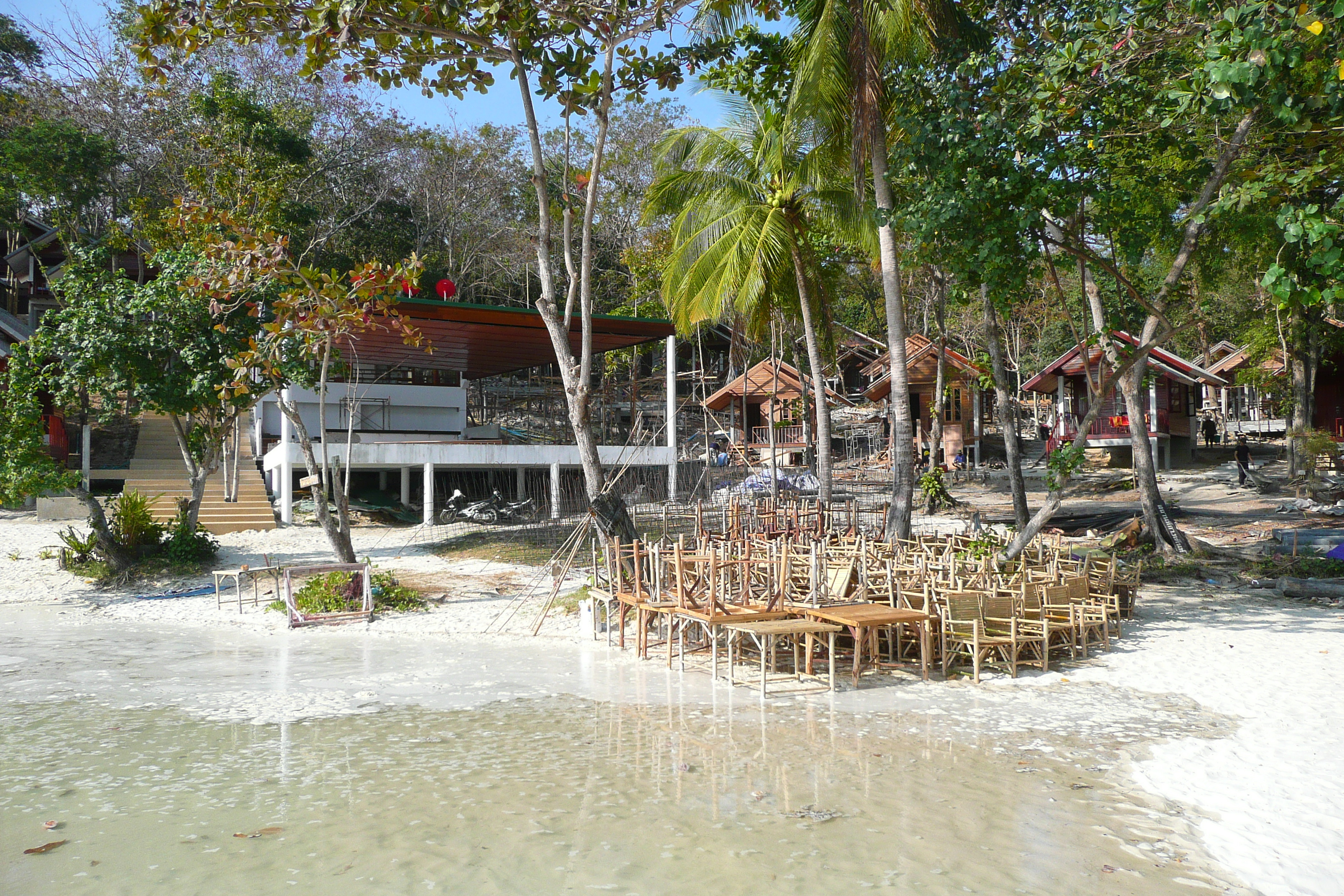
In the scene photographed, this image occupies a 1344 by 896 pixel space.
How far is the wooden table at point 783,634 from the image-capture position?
29.6 ft

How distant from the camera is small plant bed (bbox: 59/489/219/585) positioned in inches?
675

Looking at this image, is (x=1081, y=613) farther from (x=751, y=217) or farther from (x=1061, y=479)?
(x=751, y=217)

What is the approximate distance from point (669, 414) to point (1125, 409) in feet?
49.2

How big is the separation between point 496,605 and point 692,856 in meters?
9.60

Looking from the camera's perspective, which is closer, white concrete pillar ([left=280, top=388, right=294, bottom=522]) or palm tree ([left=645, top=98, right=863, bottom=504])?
palm tree ([left=645, top=98, right=863, bottom=504])

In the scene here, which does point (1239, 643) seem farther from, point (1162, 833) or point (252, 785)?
point (252, 785)

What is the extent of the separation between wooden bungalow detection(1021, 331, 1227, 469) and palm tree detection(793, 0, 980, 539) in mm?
15411

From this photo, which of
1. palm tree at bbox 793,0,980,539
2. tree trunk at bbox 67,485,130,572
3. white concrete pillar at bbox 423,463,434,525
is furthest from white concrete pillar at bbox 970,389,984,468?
tree trunk at bbox 67,485,130,572

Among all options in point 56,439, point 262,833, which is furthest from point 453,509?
point 262,833

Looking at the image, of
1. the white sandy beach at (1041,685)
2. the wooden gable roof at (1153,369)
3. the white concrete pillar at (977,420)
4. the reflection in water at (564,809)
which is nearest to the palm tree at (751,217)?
the white sandy beach at (1041,685)

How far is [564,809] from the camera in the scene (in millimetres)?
6137

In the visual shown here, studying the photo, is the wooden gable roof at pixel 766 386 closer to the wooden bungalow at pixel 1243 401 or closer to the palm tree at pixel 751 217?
the palm tree at pixel 751 217

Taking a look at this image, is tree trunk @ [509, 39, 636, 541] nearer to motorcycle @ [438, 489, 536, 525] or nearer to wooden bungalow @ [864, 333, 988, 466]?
motorcycle @ [438, 489, 536, 525]

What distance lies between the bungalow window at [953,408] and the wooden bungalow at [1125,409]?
7.88ft
